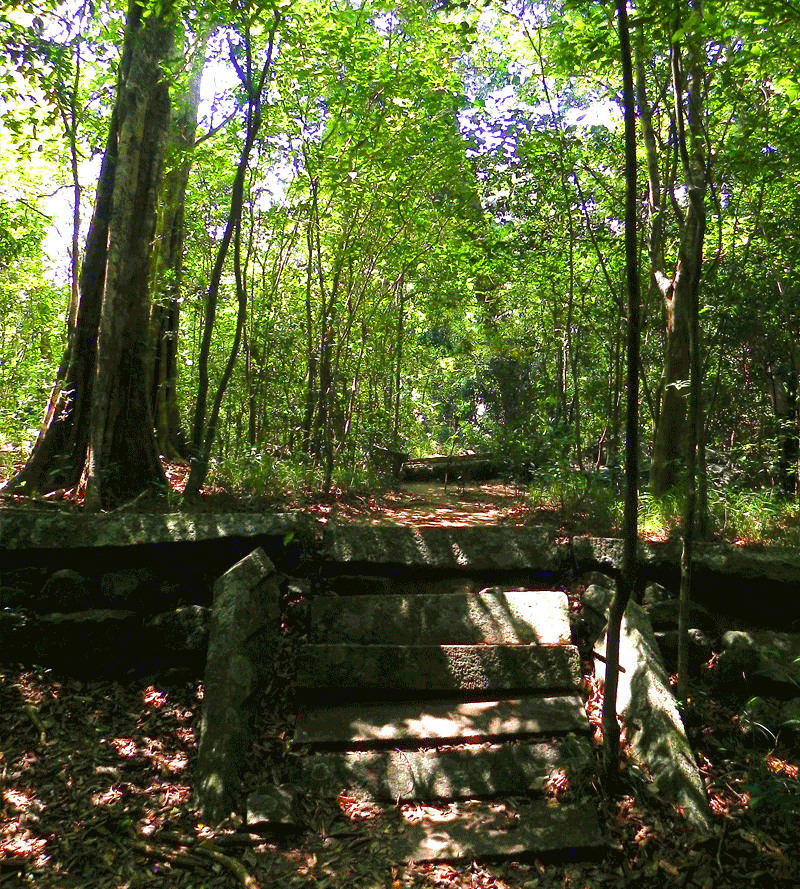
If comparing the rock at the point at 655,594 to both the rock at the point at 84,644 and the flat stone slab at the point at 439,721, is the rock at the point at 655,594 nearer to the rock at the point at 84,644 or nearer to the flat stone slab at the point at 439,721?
the flat stone slab at the point at 439,721

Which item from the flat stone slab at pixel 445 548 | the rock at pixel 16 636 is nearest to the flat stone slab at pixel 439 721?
the flat stone slab at pixel 445 548

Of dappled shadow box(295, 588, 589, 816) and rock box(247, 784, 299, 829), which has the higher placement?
dappled shadow box(295, 588, 589, 816)

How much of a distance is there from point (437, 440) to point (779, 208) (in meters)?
10.9

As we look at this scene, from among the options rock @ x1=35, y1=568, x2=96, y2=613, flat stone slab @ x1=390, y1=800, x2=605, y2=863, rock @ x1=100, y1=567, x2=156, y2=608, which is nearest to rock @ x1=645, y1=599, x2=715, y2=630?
flat stone slab @ x1=390, y1=800, x2=605, y2=863

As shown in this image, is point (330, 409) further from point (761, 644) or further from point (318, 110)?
point (761, 644)

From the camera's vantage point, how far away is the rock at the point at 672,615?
5.03 m

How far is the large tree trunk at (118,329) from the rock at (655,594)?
4045 mm

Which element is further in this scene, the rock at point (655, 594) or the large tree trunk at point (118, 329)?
the large tree trunk at point (118, 329)

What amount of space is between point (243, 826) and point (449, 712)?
130cm

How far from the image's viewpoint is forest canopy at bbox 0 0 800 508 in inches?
230

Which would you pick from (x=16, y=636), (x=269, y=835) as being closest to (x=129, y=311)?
(x=16, y=636)

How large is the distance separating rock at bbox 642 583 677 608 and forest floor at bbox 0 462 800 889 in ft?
2.21

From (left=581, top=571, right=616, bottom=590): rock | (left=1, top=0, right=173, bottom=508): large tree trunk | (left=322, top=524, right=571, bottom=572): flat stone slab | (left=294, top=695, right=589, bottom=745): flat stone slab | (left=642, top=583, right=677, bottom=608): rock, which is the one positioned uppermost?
(left=1, top=0, right=173, bottom=508): large tree trunk

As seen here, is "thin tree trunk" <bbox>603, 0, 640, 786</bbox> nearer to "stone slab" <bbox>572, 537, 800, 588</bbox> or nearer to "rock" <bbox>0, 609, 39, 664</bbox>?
"stone slab" <bbox>572, 537, 800, 588</bbox>
